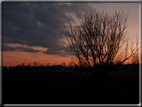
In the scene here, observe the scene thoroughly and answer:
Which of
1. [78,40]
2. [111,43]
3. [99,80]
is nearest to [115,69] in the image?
[99,80]

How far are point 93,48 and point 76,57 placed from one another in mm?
904

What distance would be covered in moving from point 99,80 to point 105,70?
1.73 ft

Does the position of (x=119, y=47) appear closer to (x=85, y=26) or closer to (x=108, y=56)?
(x=108, y=56)

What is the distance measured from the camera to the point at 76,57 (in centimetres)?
499

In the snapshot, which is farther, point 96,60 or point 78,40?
point 78,40

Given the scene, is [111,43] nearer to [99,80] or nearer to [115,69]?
[115,69]

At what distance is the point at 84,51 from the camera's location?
15.8ft

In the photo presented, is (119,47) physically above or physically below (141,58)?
above

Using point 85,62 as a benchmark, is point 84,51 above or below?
above

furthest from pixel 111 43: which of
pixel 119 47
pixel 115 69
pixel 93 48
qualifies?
pixel 115 69

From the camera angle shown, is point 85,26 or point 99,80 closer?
point 99,80

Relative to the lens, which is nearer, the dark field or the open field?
the dark field

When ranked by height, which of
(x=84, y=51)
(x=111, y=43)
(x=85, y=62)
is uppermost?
(x=111, y=43)

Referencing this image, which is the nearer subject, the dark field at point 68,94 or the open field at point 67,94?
the dark field at point 68,94
